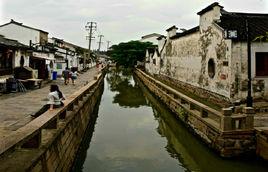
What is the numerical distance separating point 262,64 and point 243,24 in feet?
8.93

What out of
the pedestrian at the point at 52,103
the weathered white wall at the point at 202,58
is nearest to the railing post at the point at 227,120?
the pedestrian at the point at 52,103

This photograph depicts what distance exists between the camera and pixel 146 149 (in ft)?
37.8

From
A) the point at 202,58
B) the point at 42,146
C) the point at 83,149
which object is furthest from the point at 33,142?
the point at 202,58

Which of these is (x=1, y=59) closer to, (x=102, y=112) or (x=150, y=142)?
(x=102, y=112)

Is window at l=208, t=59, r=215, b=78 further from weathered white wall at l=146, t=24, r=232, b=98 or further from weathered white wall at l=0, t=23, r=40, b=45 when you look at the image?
weathered white wall at l=0, t=23, r=40, b=45

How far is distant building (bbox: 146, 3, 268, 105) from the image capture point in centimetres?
1584

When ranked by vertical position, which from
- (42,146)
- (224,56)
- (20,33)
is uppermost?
(20,33)

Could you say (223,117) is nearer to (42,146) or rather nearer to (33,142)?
(42,146)

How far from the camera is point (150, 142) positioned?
1259cm

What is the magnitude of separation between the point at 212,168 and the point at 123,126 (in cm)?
673

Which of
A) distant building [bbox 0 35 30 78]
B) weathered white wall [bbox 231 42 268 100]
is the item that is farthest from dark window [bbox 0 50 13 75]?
weathered white wall [bbox 231 42 268 100]

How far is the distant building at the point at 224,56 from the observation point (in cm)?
1584

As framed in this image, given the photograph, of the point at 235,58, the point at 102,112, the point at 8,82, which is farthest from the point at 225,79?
the point at 8,82

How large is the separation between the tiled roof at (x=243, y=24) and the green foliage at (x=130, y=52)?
4520 cm
